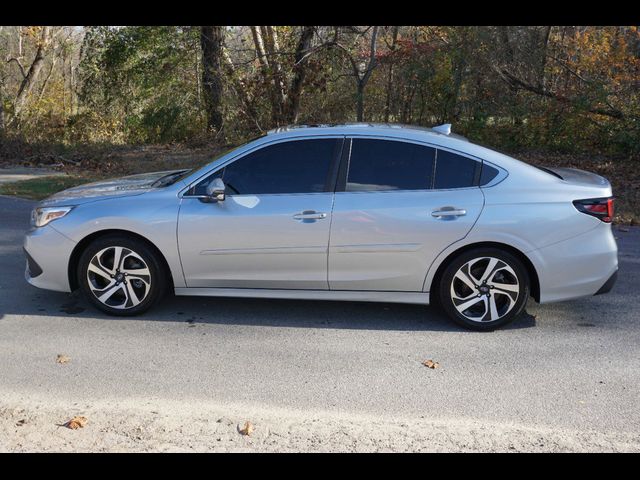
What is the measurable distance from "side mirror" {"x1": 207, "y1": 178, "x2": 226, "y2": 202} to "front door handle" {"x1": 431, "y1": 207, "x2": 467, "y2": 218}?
1685mm

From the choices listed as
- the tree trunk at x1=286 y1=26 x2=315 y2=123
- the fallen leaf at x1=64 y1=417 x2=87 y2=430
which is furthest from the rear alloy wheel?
the tree trunk at x1=286 y1=26 x2=315 y2=123

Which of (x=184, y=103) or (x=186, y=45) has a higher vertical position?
(x=186, y=45)

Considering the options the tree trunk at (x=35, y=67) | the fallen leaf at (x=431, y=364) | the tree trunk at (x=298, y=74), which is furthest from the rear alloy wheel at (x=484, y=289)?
the tree trunk at (x=35, y=67)

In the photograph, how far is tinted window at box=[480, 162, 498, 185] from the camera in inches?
216

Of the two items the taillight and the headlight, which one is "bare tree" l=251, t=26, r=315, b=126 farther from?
the taillight

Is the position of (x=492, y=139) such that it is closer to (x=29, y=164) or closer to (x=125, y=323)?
(x=29, y=164)

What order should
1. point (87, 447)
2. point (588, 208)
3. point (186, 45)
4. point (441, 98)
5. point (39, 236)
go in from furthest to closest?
point (186, 45) → point (441, 98) → point (39, 236) → point (588, 208) → point (87, 447)

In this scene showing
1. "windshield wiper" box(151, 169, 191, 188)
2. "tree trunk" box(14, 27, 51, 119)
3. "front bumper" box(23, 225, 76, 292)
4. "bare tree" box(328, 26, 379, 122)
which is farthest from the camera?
"tree trunk" box(14, 27, 51, 119)

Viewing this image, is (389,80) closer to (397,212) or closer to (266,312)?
(266,312)

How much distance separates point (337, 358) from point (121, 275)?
2.00 metres

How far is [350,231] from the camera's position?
17.9 ft

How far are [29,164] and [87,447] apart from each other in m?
12.8

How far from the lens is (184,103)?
60.6 feet

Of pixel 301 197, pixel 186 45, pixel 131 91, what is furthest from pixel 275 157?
pixel 131 91
